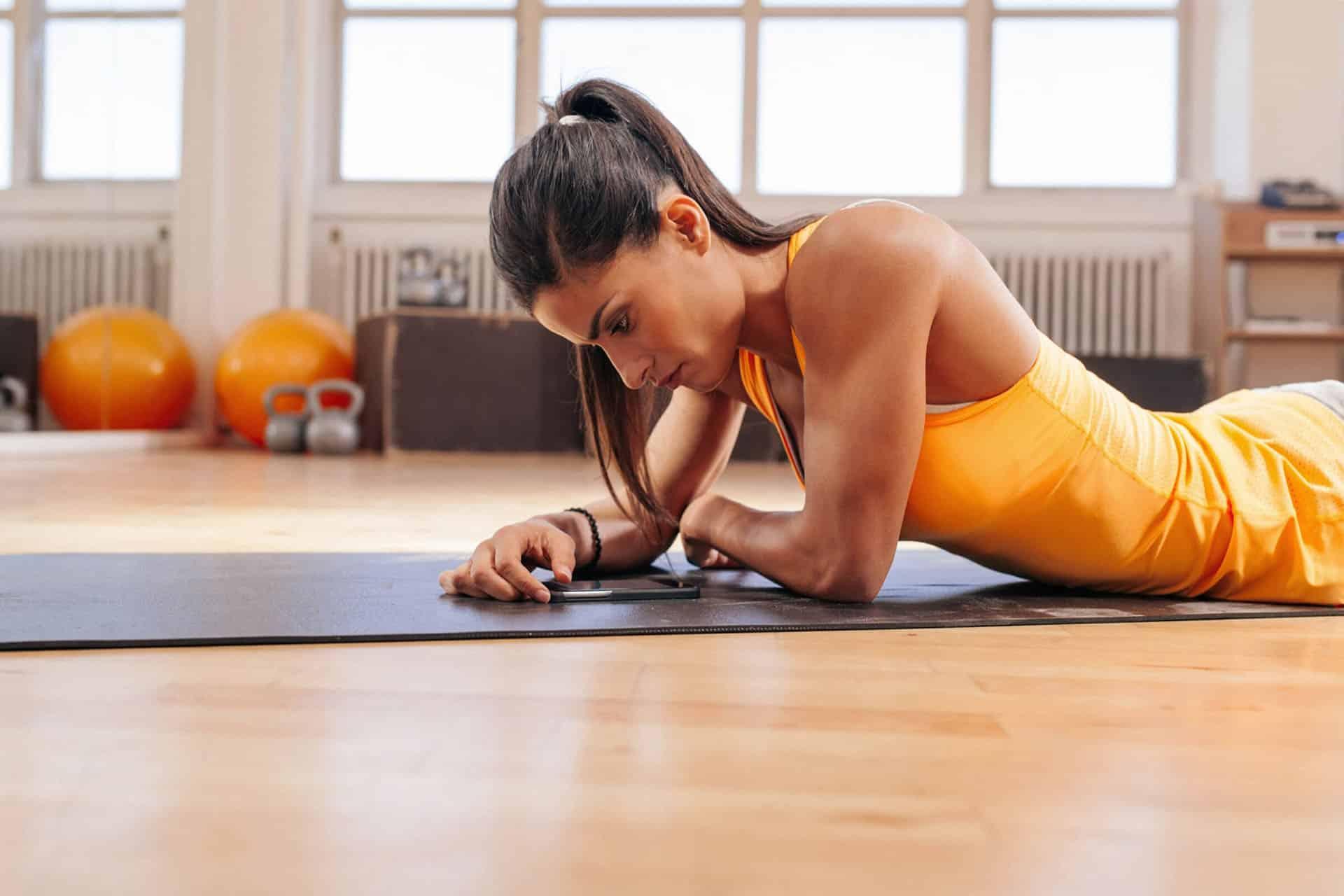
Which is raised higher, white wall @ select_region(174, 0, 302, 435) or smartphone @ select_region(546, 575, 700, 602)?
white wall @ select_region(174, 0, 302, 435)

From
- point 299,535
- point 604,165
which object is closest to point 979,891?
point 604,165

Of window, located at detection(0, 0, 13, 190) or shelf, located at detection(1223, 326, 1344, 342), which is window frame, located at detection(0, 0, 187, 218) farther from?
shelf, located at detection(1223, 326, 1344, 342)

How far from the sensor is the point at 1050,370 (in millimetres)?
1293

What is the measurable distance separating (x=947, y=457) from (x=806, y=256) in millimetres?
256

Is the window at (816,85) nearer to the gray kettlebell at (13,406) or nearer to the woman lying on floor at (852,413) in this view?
the gray kettlebell at (13,406)

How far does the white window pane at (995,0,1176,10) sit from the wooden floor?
5.30m

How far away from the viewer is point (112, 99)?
5234mm

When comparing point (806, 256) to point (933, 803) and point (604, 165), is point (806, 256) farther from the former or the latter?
point (933, 803)

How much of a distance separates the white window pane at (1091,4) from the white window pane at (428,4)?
2464 mm

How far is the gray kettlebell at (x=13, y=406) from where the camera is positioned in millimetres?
4633

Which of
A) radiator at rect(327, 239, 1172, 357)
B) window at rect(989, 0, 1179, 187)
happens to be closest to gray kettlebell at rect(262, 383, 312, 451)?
radiator at rect(327, 239, 1172, 357)

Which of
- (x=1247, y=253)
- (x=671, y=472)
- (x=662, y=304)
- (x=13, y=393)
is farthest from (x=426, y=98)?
(x=662, y=304)

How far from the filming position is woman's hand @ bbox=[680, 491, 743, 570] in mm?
1492

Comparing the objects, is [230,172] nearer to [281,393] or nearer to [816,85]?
[281,393]
